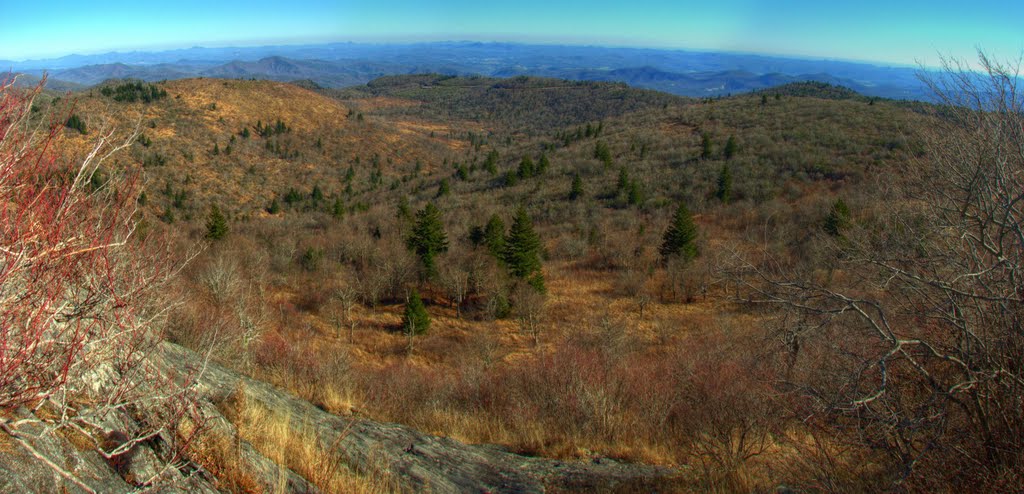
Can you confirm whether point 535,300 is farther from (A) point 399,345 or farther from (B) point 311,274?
(B) point 311,274

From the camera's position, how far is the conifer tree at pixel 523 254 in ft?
84.9

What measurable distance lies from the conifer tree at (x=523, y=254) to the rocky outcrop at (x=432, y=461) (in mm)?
19308

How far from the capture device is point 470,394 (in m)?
9.73

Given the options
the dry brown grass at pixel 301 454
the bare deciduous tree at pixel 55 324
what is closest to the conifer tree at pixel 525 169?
the dry brown grass at pixel 301 454

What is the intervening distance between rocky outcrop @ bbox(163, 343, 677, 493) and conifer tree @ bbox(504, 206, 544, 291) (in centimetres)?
1931

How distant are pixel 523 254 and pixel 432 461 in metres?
20.5

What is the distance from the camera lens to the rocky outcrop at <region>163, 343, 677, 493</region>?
→ 517 centimetres

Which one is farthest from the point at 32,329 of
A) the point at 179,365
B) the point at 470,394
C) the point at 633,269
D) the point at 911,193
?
the point at 633,269

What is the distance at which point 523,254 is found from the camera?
26.0m

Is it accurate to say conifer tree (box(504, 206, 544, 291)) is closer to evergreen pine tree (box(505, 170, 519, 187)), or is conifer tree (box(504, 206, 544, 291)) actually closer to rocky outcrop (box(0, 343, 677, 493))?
rocky outcrop (box(0, 343, 677, 493))

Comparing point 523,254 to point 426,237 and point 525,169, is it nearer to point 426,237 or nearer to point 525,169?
point 426,237

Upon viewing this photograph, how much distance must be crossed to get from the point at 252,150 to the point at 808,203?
66.4 meters

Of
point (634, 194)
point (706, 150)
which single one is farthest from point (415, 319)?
point (706, 150)

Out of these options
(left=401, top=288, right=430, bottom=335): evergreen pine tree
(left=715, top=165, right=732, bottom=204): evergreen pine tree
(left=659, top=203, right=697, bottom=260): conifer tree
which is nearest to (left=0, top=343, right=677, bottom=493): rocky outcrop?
(left=401, top=288, right=430, bottom=335): evergreen pine tree
